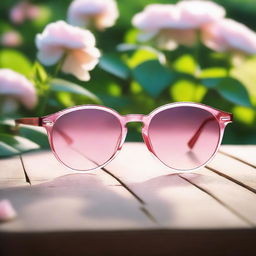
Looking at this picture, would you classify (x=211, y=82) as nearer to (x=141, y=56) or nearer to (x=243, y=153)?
(x=141, y=56)

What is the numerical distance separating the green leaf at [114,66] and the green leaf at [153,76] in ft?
0.13

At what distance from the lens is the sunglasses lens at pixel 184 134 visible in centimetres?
97

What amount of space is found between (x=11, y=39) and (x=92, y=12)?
380mm

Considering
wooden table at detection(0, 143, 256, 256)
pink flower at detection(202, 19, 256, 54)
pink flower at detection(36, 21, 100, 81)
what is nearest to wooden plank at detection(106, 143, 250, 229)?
wooden table at detection(0, 143, 256, 256)

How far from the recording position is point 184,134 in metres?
0.97

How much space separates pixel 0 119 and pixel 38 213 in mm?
591

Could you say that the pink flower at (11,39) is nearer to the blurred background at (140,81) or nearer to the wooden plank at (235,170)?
the blurred background at (140,81)

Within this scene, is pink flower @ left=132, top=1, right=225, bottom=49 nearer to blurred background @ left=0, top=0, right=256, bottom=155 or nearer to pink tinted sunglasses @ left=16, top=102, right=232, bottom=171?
blurred background @ left=0, top=0, right=256, bottom=155

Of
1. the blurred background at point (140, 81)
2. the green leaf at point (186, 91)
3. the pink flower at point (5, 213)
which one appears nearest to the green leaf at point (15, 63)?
the blurred background at point (140, 81)

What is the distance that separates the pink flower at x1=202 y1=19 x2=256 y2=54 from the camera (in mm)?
1553

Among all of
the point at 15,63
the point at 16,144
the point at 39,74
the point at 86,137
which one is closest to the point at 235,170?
the point at 86,137

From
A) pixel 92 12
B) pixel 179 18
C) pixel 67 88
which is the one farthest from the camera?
pixel 92 12

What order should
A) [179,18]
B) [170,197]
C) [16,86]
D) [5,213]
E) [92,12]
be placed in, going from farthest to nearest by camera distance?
[92,12], [179,18], [16,86], [170,197], [5,213]

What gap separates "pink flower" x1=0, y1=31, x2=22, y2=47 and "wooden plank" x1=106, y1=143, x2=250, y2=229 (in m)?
1.01
